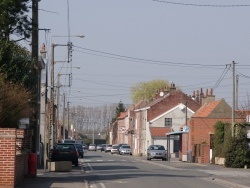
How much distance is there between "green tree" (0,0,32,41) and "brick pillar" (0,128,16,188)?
18.5 ft

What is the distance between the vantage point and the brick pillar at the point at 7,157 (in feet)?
80.4

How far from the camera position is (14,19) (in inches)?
1141

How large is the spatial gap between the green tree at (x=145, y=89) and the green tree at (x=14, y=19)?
4586 inches

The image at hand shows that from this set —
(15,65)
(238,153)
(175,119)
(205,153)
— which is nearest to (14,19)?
(15,65)

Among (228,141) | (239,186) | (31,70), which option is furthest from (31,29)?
(228,141)

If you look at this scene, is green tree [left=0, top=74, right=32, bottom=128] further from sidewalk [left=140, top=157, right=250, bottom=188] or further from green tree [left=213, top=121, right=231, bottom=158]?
green tree [left=213, top=121, right=231, bottom=158]

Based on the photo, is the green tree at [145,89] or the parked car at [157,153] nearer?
the parked car at [157,153]

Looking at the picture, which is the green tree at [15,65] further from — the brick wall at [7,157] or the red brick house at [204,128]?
the red brick house at [204,128]

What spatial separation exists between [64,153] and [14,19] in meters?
20.5

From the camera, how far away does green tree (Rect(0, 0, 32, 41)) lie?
28.0 m

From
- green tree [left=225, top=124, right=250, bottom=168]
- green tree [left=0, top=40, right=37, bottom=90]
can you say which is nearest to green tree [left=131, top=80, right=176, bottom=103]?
green tree [left=225, top=124, right=250, bottom=168]

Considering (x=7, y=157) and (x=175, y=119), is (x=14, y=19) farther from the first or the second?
(x=175, y=119)

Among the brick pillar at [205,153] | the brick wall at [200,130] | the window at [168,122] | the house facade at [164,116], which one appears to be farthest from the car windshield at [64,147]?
the window at [168,122]

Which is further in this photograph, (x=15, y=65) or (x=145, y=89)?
(x=145, y=89)
